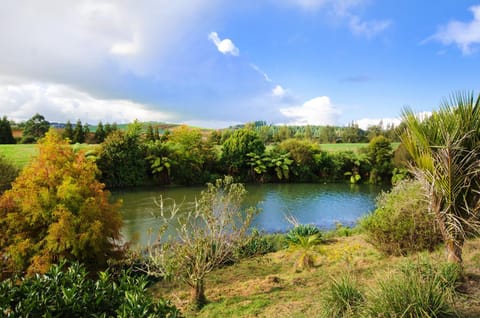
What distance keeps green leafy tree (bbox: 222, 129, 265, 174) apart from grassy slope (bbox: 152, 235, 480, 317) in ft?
67.0

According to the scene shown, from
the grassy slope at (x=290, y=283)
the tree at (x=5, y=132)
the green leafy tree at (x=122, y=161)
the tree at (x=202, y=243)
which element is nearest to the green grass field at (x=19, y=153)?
the green leafy tree at (x=122, y=161)

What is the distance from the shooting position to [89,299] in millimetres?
2271

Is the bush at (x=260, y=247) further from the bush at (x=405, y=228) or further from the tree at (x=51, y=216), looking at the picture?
the tree at (x=51, y=216)

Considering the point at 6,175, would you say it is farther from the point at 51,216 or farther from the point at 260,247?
the point at 260,247

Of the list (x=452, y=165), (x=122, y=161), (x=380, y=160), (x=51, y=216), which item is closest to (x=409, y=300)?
(x=452, y=165)

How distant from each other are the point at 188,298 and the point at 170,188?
18684 mm

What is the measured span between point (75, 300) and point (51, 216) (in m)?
4.86

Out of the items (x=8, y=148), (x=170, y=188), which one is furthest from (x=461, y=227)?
(x=8, y=148)

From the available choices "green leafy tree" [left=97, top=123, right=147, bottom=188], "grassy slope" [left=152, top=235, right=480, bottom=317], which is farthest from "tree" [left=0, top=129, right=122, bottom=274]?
"green leafy tree" [left=97, top=123, right=147, bottom=188]

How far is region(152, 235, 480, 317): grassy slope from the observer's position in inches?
153

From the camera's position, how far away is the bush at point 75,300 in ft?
6.86

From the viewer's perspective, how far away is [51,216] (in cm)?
629

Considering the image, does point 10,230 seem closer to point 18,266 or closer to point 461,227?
point 18,266

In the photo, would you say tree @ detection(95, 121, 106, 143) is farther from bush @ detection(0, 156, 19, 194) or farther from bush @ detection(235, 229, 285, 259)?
bush @ detection(235, 229, 285, 259)
